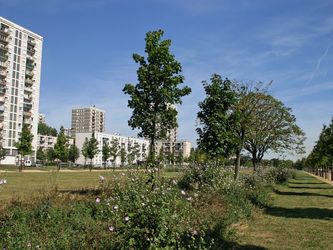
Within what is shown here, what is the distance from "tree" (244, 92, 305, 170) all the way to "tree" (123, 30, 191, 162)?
23604 millimetres

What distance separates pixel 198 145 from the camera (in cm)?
2212

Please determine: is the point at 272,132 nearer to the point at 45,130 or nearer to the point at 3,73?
the point at 3,73

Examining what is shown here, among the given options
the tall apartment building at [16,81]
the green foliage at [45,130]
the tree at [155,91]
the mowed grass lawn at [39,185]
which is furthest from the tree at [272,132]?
the green foliage at [45,130]

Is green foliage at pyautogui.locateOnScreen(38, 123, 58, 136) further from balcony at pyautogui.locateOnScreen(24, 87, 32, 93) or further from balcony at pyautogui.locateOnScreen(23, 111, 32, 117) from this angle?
balcony at pyautogui.locateOnScreen(24, 87, 32, 93)

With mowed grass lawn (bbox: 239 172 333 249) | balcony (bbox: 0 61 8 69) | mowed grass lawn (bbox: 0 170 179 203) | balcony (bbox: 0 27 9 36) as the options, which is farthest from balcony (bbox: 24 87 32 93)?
mowed grass lawn (bbox: 239 172 333 249)

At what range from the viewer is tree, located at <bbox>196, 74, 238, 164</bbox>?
21500 mm

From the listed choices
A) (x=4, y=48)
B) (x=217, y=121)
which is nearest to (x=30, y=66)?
(x=4, y=48)

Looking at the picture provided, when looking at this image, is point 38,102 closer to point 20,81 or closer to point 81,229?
point 20,81

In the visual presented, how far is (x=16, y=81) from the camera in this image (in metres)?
107

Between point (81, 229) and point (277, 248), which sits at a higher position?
point (81, 229)

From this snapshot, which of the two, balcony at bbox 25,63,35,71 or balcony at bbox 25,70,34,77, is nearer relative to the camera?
balcony at bbox 25,70,34,77

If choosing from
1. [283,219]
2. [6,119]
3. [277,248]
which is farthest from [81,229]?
[6,119]

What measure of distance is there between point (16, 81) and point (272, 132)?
81.5m

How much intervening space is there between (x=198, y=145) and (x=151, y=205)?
16.0 meters
